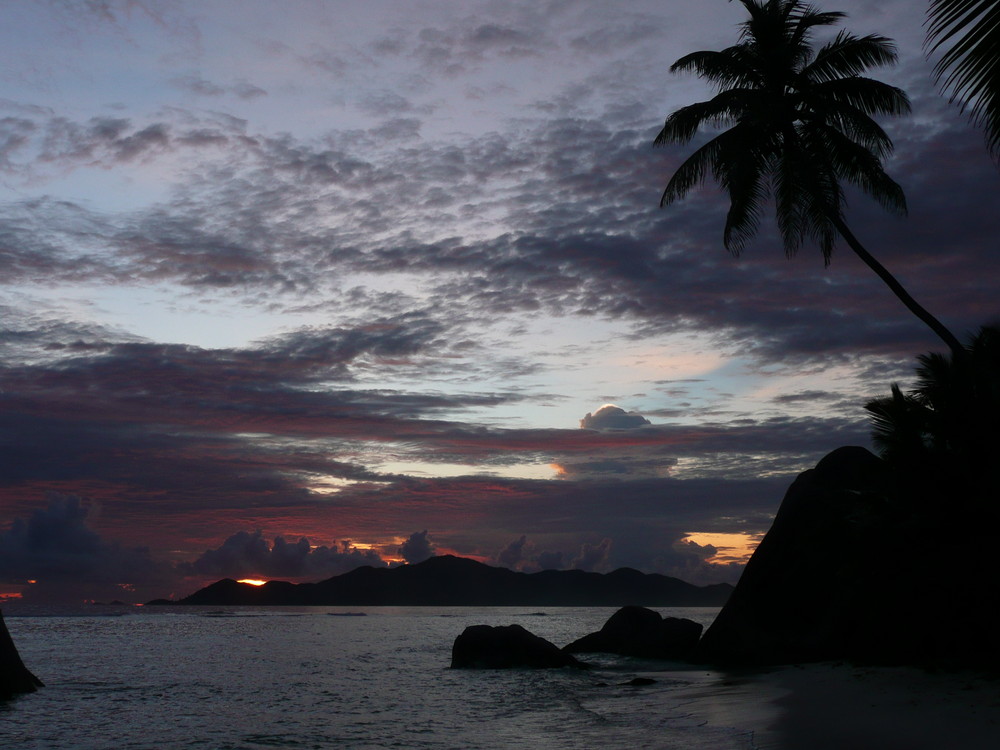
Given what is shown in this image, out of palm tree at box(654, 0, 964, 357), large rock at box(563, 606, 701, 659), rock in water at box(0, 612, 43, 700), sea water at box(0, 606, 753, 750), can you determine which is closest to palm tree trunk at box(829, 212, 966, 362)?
palm tree at box(654, 0, 964, 357)

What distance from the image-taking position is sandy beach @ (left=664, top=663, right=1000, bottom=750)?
12.4 metres

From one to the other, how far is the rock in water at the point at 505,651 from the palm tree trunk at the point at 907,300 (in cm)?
2060

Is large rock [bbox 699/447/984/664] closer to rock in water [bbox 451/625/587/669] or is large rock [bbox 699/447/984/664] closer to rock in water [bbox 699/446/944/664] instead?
rock in water [bbox 699/446/944/664]

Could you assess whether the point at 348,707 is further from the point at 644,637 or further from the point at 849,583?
the point at 644,637

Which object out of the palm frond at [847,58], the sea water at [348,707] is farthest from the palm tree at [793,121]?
the sea water at [348,707]

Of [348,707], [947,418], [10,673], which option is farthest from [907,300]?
[10,673]

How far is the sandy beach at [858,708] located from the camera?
1237 cm

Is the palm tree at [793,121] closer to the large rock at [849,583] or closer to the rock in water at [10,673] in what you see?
the large rock at [849,583]

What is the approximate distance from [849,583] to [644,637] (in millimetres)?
17950

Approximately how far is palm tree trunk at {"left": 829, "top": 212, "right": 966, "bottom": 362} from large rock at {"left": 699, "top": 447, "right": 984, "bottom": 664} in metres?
3.17

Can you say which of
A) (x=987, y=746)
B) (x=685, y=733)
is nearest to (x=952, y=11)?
(x=987, y=746)

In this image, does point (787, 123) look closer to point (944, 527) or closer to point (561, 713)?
point (944, 527)

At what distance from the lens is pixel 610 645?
1612 inches

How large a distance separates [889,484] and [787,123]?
10.6m
